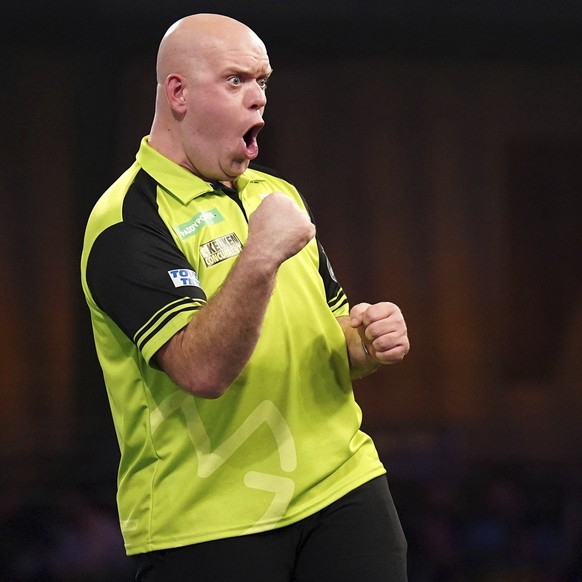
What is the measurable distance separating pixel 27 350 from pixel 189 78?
1731mm

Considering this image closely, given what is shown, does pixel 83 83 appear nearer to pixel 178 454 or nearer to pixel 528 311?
pixel 528 311

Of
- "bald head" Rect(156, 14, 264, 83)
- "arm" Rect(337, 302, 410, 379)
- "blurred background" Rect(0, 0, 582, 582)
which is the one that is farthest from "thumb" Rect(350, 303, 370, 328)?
"blurred background" Rect(0, 0, 582, 582)

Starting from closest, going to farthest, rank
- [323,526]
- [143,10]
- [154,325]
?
[154,325] < [323,526] < [143,10]

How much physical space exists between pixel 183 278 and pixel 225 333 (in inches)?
4.9

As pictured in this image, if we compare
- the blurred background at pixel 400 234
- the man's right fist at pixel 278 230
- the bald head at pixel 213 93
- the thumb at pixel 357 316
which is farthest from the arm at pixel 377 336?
the blurred background at pixel 400 234

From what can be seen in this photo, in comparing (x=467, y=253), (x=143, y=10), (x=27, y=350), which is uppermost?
(x=143, y=10)

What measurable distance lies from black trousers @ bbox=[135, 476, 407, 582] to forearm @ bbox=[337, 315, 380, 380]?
0.58 ft

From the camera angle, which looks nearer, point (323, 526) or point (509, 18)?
point (323, 526)

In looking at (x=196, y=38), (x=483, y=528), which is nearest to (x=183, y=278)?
(x=196, y=38)

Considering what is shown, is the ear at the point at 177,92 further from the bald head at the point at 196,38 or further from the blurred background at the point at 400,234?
the blurred background at the point at 400,234

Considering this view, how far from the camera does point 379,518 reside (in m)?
1.64

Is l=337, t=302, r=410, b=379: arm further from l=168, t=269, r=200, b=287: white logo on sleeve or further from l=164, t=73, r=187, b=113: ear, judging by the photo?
l=164, t=73, r=187, b=113: ear

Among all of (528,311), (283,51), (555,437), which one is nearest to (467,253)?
(528,311)

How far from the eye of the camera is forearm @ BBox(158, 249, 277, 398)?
144cm
